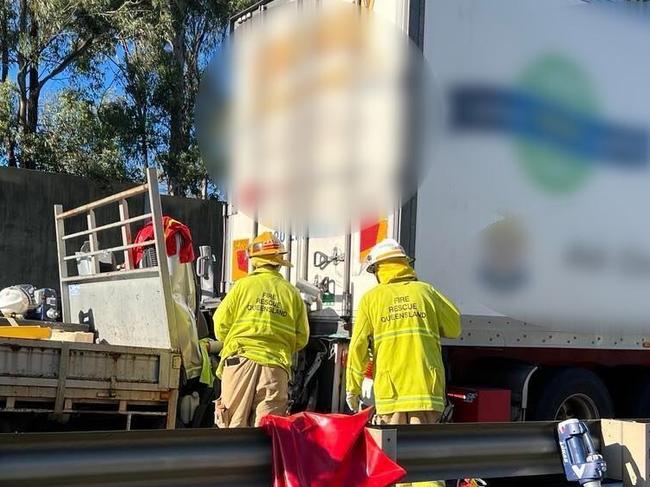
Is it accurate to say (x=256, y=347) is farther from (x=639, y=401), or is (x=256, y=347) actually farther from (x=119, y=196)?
(x=639, y=401)

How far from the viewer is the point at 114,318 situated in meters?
6.09

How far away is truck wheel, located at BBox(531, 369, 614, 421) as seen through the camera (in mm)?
6699

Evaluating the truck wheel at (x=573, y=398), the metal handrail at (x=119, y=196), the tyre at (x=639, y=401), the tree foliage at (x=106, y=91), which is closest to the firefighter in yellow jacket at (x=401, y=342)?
the metal handrail at (x=119, y=196)

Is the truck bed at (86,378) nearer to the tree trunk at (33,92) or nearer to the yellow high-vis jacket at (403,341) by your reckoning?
the yellow high-vis jacket at (403,341)

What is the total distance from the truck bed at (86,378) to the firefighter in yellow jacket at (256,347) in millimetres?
364

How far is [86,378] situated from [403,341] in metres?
1.93

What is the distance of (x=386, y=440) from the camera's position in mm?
2959

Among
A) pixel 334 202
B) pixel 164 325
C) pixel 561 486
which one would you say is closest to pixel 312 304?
pixel 334 202

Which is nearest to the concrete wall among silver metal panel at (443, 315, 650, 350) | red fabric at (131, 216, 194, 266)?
red fabric at (131, 216, 194, 266)

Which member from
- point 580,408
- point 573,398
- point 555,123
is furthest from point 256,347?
point 580,408

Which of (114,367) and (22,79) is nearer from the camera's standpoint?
(114,367)

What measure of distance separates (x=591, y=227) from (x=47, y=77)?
15686 millimetres

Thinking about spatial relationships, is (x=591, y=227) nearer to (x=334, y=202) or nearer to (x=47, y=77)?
(x=334, y=202)

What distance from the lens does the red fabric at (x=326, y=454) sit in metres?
2.86
